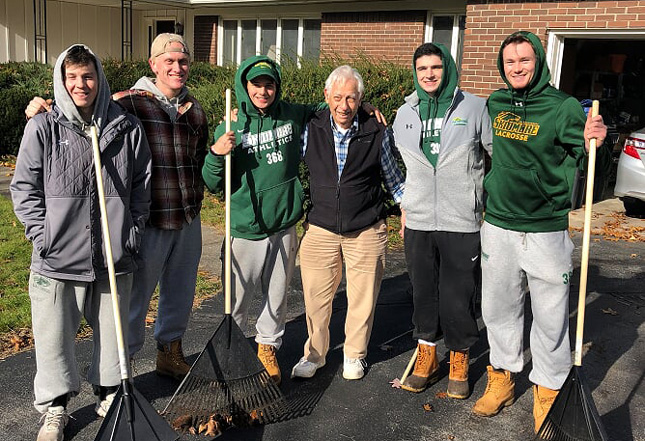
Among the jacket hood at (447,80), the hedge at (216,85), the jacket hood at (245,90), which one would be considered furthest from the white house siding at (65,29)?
the jacket hood at (447,80)

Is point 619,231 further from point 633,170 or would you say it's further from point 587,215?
point 587,215

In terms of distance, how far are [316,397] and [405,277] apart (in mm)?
2619

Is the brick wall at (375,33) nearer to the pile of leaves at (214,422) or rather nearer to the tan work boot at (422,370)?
the tan work boot at (422,370)

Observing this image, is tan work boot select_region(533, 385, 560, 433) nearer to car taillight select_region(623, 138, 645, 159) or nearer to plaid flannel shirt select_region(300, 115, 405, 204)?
plaid flannel shirt select_region(300, 115, 405, 204)

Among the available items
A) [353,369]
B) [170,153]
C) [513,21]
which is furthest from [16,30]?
[353,369]

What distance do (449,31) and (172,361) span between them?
934 centimetres

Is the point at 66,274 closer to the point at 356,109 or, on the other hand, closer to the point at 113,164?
the point at 113,164

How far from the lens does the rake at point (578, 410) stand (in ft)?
10.1

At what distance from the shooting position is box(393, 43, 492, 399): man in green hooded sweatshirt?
3.68 metres

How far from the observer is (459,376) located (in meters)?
4.01

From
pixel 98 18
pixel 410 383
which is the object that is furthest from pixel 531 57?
pixel 98 18

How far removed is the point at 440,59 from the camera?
3.62 m

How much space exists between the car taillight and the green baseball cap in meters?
7.16

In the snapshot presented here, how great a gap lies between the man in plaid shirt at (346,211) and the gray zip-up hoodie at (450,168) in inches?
8.0
